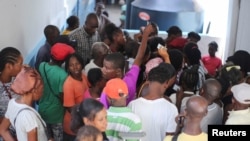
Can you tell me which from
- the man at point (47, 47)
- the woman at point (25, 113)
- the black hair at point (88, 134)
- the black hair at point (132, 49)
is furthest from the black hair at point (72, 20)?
the black hair at point (88, 134)

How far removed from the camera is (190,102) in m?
2.33

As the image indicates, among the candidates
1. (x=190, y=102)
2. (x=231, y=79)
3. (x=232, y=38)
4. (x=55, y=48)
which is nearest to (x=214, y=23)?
(x=232, y=38)

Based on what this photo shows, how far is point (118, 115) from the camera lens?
2371 mm

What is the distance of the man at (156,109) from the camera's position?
8.50 feet

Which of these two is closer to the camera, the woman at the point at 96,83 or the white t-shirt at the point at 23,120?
the white t-shirt at the point at 23,120

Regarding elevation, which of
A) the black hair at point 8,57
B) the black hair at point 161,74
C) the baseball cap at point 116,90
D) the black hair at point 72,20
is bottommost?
the baseball cap at point 116,90

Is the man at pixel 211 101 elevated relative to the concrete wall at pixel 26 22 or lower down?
lower down

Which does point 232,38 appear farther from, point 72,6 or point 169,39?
point 72,6

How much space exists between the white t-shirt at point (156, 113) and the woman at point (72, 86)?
70 cm

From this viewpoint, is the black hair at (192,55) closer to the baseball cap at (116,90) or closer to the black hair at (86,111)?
the baseball cap at (116,90)

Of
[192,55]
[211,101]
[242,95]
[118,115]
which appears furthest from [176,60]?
[118,115]

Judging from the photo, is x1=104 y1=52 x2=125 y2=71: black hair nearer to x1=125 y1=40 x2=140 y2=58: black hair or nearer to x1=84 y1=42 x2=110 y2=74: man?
x1=84 y1=42 x2=110 y2=74: man

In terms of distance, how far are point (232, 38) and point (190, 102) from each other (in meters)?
4.30

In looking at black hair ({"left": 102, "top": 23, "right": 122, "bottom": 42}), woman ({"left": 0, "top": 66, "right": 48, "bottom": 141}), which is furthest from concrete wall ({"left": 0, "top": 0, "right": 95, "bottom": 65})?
woman ({"left": 0, "top": 66, "right": 48, "bottom": 141})
